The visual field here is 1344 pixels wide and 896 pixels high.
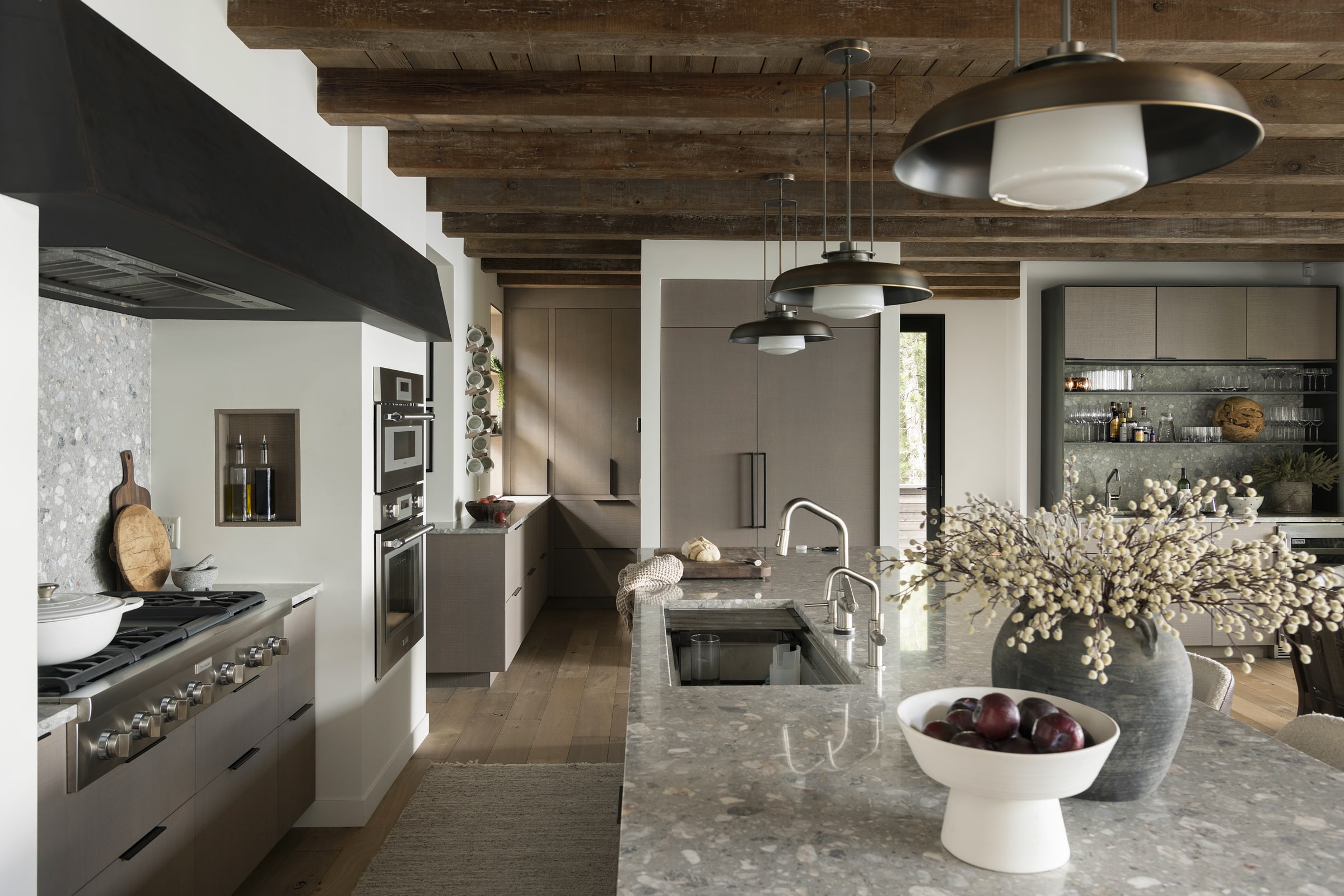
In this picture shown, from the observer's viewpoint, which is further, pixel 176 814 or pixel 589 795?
pixel 589 795

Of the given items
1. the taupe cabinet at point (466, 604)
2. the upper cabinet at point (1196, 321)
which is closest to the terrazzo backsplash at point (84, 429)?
the taupe cabinet at point (466, 604)

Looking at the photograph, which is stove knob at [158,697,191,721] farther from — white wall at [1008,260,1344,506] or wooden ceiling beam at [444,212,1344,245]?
white wall at [1008,260,1344,506]

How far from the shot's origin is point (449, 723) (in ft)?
15.4

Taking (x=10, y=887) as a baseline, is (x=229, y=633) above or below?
above

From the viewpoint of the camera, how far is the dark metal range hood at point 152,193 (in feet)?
4.77

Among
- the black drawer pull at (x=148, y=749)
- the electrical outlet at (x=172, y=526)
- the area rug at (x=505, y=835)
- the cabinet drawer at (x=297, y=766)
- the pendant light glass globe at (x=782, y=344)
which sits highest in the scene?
the pendant light glass globe at (x=782, y=344)

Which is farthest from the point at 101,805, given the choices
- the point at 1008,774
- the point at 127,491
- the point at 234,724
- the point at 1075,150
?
the point at 1075,150

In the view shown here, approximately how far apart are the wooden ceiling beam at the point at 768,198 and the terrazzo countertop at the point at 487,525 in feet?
5.48

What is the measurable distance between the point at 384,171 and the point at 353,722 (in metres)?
2.15

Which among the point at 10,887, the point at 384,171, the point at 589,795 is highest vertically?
the point at 384,171

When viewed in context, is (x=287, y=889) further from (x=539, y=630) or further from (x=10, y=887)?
(x=539, y=630)

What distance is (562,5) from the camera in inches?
95.3

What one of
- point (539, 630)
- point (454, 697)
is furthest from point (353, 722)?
point (539, 630)

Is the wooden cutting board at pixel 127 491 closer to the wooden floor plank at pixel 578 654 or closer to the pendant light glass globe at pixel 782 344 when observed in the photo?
the pendant light glass globe at pixel 782 344
